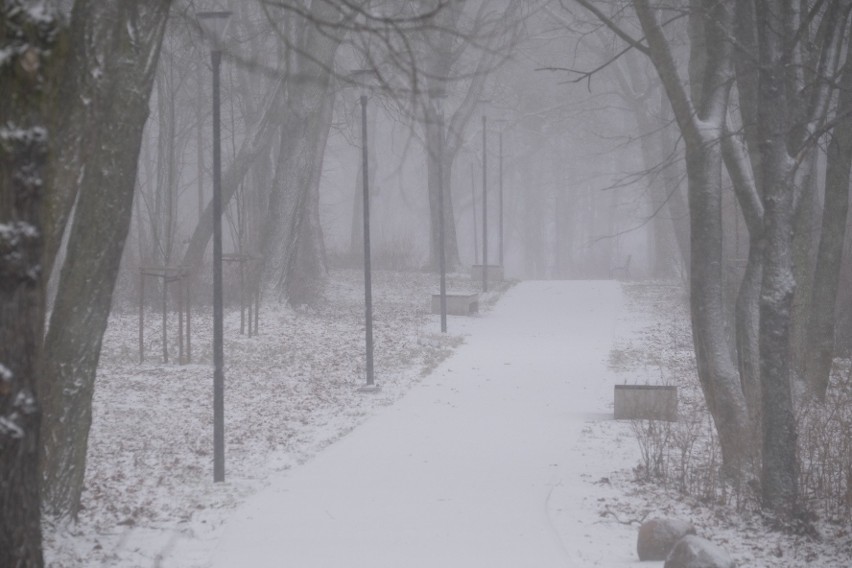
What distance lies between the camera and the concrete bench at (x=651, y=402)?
10188mm

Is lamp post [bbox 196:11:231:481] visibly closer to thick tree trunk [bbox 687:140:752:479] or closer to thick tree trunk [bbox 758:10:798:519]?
thick tree trunk [bbox 687:140:752:479]

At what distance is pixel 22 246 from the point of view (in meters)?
3.84

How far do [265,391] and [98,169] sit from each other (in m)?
6.16

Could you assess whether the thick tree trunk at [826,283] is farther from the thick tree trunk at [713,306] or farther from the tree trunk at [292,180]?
the tree trunk at [292,180]

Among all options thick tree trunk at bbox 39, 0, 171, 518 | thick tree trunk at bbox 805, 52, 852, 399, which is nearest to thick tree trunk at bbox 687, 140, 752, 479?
thick tree trunk at bbox 805, 52, 852, 399

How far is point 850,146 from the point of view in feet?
35.3

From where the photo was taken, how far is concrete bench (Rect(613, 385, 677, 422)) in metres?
10.2

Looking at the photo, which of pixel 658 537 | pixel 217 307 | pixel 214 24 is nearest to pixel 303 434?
pixel 217 307

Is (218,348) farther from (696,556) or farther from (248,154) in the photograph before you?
(248,154)

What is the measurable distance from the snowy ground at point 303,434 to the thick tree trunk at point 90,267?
Answer: 462 mm

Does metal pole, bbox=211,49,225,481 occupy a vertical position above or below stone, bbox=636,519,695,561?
above

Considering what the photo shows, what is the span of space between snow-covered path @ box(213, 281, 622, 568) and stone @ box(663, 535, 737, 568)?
2.24ft

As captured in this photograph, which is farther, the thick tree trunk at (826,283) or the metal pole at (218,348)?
the thick tree trunk at (826,283)

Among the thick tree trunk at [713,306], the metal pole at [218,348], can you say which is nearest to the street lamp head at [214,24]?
the metal pole at [218,348]
